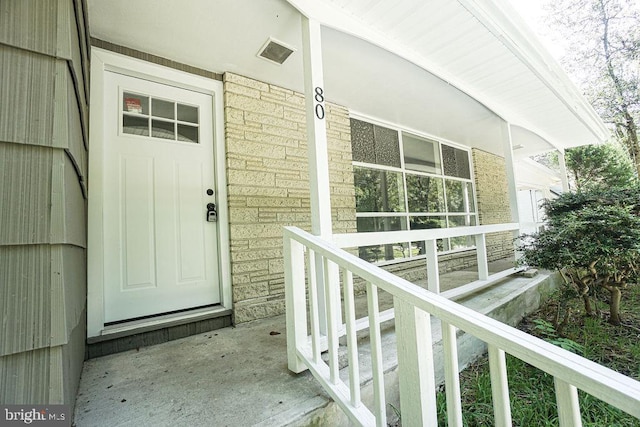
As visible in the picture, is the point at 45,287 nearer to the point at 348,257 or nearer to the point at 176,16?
the point at 348,257

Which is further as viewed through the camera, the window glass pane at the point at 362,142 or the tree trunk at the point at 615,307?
the window glass pane at the point at 362,142

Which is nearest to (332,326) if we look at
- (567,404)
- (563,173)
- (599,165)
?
(567,404)

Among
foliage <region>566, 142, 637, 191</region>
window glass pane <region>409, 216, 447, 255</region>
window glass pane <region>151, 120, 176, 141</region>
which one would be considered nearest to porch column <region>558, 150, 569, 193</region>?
window glass pane <region>409, 216, 447, 255</region>

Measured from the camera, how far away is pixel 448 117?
4043 mm

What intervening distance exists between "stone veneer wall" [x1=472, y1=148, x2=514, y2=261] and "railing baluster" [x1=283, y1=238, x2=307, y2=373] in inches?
212

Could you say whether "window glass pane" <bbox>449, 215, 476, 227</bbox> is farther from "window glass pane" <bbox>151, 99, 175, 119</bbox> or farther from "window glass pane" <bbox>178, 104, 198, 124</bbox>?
"window glass pane" <bbox>151, 99, 175, 119</bbox>

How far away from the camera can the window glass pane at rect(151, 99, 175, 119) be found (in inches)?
90.1

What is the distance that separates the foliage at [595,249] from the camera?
2.42m

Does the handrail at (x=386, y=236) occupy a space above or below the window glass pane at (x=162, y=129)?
below

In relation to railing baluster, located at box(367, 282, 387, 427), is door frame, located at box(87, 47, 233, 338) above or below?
above

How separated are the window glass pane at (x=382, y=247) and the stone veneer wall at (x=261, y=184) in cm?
105

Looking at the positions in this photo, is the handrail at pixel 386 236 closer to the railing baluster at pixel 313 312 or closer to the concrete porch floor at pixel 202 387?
the railing baluster at pixel 313 312

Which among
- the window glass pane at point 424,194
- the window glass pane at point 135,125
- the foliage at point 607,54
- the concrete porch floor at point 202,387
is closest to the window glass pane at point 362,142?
the window glass pane at point 424,194

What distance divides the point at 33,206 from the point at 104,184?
1.25 meters
